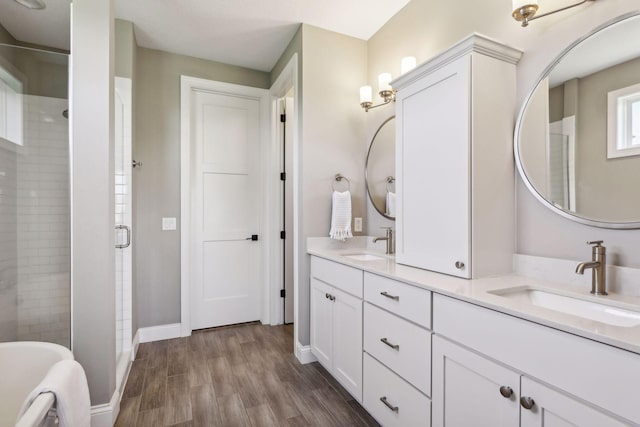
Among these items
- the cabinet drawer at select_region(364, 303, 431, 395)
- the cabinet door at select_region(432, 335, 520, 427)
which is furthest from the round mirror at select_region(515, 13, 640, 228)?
the cabinet drawer at select_region(364, 303, 431, 395)

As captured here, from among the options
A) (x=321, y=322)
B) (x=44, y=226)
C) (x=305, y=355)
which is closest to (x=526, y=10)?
(x=321, y=322)

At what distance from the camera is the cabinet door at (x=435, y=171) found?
1.51 meters

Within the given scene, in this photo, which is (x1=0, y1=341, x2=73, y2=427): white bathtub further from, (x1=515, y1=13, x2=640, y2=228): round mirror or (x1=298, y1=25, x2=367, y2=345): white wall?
(x1=515, y1=13, x2=640, y2=228): round mirror

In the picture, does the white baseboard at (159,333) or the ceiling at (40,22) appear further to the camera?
the white baseboard at (159,333)

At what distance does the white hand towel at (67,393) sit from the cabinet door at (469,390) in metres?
1.37

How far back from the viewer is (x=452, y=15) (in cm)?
194

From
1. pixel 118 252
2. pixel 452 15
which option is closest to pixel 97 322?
pixel 118 252

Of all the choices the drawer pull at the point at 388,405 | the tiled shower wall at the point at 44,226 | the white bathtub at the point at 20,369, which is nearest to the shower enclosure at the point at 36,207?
the tiled shower wall at the point at 44,226

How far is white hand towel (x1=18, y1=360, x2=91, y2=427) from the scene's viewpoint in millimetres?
1107

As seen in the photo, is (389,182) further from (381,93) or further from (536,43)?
(536,43)

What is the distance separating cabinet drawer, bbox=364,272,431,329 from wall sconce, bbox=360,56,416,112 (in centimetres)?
130

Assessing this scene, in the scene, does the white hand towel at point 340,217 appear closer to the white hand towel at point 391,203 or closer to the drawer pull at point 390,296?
the white hand towel at point 391,203

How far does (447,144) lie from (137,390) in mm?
2472

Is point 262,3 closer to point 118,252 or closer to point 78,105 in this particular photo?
point 78,105
